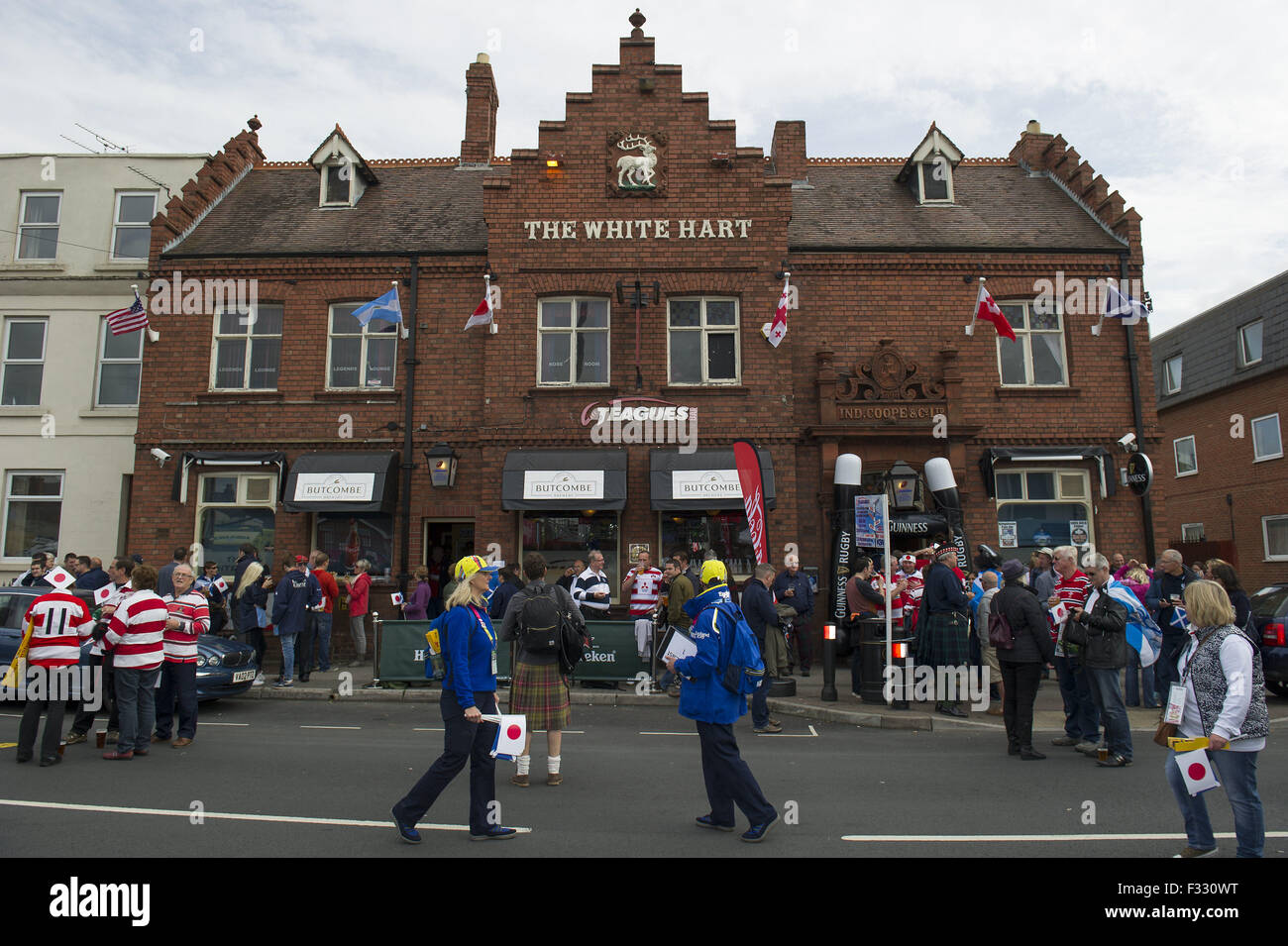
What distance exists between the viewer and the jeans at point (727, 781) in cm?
559

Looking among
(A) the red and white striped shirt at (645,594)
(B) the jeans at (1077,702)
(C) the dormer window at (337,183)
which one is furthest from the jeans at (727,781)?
(C) the dormer window at (337,183)

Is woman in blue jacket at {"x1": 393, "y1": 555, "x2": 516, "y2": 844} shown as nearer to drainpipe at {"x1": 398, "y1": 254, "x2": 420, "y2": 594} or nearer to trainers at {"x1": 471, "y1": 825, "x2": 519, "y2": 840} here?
trainers at {"x1": 471, "y1": 825, "x2": 519, "y2": 840}

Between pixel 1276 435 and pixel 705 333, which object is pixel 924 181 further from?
pixel 1276 435

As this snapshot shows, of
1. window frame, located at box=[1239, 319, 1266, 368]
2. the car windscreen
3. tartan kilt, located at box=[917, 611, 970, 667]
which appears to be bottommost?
tartan kilt, located at box=[917, 611, 970, 667]

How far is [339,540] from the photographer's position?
16062 millimetres

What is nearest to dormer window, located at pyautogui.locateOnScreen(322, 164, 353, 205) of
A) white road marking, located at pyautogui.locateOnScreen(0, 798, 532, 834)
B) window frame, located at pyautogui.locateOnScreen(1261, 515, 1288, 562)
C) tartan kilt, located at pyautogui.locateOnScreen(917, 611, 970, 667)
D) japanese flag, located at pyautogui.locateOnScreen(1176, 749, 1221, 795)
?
white road marking, located at pyautogui.locateOnScreen(0, 798, 532, 834)

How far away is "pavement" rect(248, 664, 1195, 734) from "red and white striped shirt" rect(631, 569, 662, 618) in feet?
3.95

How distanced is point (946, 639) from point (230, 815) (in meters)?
8.13

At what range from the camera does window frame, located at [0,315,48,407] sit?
17633 millimetres

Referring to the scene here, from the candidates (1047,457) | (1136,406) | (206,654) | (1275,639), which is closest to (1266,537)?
(1136,406)

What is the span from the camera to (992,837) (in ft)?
18.6

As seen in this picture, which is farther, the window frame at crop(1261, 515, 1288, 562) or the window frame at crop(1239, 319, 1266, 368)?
the window frame at crop(1239, 319, 1266, 368)

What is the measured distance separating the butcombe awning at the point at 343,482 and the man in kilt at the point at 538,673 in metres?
8.93
